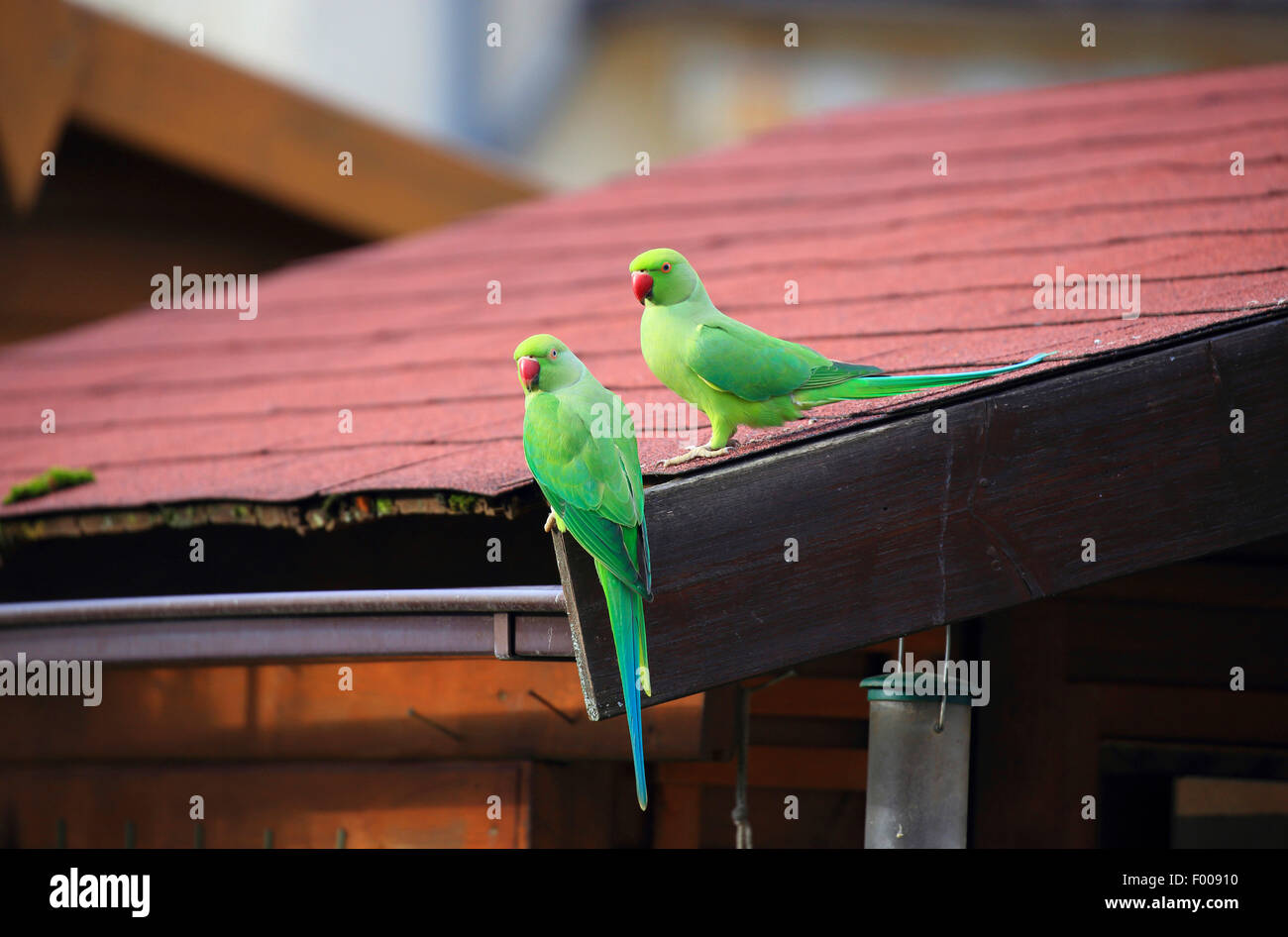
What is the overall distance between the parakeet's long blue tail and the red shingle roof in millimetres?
307

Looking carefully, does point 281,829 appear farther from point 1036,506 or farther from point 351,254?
point 351,254

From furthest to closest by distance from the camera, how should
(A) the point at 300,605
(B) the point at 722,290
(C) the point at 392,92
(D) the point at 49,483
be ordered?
(C) the point at 392,92, (B) the point at 722,290, (D) the point at 49,483, (A) the point at 300,605

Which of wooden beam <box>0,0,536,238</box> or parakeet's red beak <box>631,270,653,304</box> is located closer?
parakeet's red beak <box>631,270,653,304</box>

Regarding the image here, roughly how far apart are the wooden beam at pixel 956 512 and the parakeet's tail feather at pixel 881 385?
8cm

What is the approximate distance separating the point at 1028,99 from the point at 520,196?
273cm

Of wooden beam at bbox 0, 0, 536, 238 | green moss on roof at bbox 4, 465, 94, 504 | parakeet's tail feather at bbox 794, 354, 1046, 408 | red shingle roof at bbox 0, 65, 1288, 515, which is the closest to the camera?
parakeet's tail feather at bbox 794, 354, 1046, 408

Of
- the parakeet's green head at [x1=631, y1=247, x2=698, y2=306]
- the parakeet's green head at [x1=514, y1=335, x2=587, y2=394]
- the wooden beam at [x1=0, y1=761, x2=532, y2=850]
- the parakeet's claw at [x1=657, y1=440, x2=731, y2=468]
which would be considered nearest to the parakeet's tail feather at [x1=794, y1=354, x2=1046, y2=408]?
the parakeet's claw at [x1=657, y1=440, x2=731, y2=468]

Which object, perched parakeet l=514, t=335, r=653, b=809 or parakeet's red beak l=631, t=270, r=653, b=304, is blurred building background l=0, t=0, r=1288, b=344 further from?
perched parakeet l=514, t=335, r=653, b=809

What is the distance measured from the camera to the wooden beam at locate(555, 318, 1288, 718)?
8.75 ft

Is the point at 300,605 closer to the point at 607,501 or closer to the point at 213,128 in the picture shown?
the point at 607,501

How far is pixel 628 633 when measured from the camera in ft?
8.45

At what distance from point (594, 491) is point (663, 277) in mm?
595

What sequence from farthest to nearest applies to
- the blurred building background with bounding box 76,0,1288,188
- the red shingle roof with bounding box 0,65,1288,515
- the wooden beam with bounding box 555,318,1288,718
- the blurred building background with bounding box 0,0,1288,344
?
the blurred building background with bounding box 76,0,1288,188, the blurred building background with bounding box 0,0,1288,344, the red shingle roof with bounding box 0,65,1288,515, the wooden beam with bounding box 555,318,1288,718

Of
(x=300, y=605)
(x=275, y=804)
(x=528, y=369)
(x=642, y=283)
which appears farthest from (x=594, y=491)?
(x=275, y=804)
